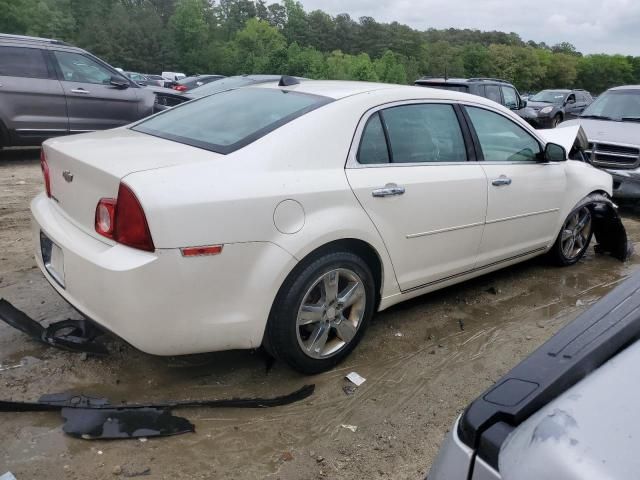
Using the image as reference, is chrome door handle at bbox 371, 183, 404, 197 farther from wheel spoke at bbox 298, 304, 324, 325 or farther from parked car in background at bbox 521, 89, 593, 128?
parked car in background at bbox 521, 89, 593, 128

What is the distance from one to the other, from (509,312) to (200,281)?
2.61 metres

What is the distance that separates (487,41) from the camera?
3979 inches

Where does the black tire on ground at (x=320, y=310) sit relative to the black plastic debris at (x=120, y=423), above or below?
above

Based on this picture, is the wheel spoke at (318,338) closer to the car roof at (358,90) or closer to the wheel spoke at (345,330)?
the wheel spoke at (345,330)

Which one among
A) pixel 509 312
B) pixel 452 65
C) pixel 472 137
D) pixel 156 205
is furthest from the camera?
pixel 452 65

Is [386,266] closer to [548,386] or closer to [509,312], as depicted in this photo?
[509,312]

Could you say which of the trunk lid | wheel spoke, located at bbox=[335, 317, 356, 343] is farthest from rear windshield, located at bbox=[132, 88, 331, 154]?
wheel spoke, located at bbox=[335, 317, 356, 343]

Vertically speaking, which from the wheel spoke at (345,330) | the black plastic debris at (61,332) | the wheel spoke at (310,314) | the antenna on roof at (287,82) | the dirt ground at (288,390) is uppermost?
the antenna on roof at (287,82)

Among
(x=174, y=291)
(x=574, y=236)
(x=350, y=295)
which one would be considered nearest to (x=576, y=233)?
(x=574, y=236)

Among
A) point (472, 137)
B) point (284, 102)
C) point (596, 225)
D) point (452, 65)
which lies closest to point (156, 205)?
point (284, 102)

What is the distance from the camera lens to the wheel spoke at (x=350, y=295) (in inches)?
123

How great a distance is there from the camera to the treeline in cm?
7162

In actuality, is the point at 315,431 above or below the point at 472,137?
below

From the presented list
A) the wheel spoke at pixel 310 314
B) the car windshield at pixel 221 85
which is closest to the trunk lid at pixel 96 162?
the wheel spoke at pixel 310 314
